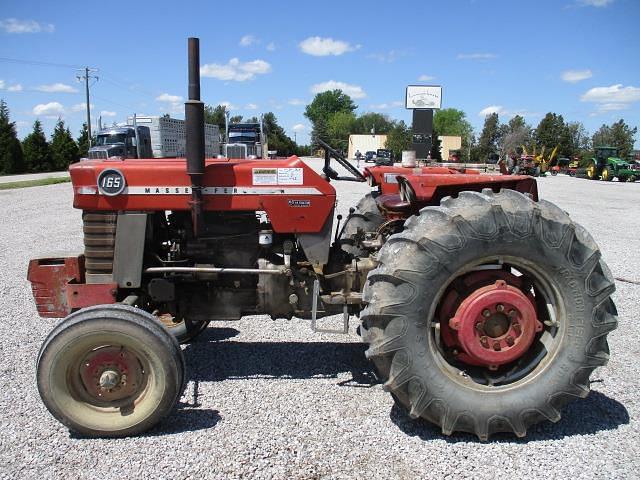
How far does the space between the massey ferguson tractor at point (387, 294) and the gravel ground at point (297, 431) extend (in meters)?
0.18

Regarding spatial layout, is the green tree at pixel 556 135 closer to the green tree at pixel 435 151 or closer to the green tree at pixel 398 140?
the green tree at pixel 398 140

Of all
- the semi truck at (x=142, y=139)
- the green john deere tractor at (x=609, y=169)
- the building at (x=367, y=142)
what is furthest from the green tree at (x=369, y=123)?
the semi truck at (x=142, y=139)

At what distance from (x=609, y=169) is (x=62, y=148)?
3699cm

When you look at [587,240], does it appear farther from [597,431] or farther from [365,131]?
[365,131]

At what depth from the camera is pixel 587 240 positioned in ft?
10.0

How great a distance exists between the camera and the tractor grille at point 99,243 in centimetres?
340

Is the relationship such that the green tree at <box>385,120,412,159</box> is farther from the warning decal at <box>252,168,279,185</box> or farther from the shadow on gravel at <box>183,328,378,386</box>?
the warning decal at <box>252,168,279,185</box>

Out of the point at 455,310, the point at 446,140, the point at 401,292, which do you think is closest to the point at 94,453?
the point at 401,292

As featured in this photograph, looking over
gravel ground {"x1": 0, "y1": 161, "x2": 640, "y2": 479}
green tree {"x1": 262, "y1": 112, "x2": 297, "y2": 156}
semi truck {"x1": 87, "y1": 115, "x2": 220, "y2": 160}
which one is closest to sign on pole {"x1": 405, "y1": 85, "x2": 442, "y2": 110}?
green tree {"x1": 262, "y1": 112, "x2": 297, "y2": 156}

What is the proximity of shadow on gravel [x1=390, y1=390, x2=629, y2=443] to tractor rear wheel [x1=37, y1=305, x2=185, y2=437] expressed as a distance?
144cm

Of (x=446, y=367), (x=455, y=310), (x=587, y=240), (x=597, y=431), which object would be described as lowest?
(x=597, y=431)

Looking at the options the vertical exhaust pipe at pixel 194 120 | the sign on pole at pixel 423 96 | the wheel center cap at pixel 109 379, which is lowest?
the wheel center cap at pixel 109 379

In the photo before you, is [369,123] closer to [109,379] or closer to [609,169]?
[609,169]

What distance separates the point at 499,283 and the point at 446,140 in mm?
68966
